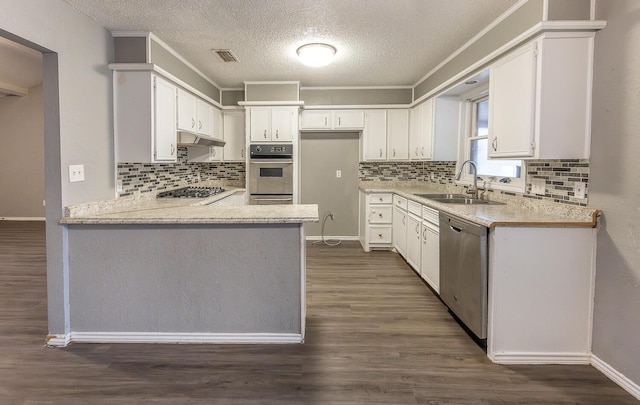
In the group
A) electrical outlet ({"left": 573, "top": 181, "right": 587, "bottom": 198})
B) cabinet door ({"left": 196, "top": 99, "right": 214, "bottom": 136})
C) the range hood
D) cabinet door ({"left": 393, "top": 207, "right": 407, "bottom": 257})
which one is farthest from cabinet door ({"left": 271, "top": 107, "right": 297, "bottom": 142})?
electrical outlet ({"left": 573, "top": 181, "right": 587, "bottom": 198})

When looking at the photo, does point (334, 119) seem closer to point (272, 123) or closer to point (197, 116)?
point (272, 123)

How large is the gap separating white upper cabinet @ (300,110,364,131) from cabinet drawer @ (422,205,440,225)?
207 centimetres

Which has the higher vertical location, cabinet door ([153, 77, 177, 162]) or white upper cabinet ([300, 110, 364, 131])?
white upper cabinet ([300, 110, 364, 131])

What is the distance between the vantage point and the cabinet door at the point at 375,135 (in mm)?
5145

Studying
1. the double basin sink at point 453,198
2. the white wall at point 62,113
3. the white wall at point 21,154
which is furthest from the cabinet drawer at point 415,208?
the white wall at point 21,154

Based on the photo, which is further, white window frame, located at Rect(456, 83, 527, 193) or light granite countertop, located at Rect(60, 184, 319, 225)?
white window frame, located at Rect(456, 83, 527, 193)

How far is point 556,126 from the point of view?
7.31 ft

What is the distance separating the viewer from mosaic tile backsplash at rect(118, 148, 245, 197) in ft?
10.7

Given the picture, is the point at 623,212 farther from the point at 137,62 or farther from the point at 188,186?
the point at 188,186

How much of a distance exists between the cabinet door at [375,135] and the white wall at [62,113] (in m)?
3.45

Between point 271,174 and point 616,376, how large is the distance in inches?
158

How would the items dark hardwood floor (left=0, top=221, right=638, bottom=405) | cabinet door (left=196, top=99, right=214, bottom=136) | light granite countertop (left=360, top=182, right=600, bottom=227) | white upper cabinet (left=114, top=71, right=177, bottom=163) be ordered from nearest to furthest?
1. dark hardwood floor (left=0, top=221, right=638, bottom=405)
2. light granite countertop (left=360, top=182, right=600, bottom=227)
3. white upper cabinet (left=114, top=71, right=177, bottom=163)
4. cabinet door (left=196, top=99, right=214, bottom=136)

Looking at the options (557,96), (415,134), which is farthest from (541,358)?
(415,134)

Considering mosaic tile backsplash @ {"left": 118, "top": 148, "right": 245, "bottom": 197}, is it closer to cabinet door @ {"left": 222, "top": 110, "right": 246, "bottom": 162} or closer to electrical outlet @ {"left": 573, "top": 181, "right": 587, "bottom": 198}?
cabinet door @ {"left": 222, "top": 110, "right": 246, "bottom": 162}
